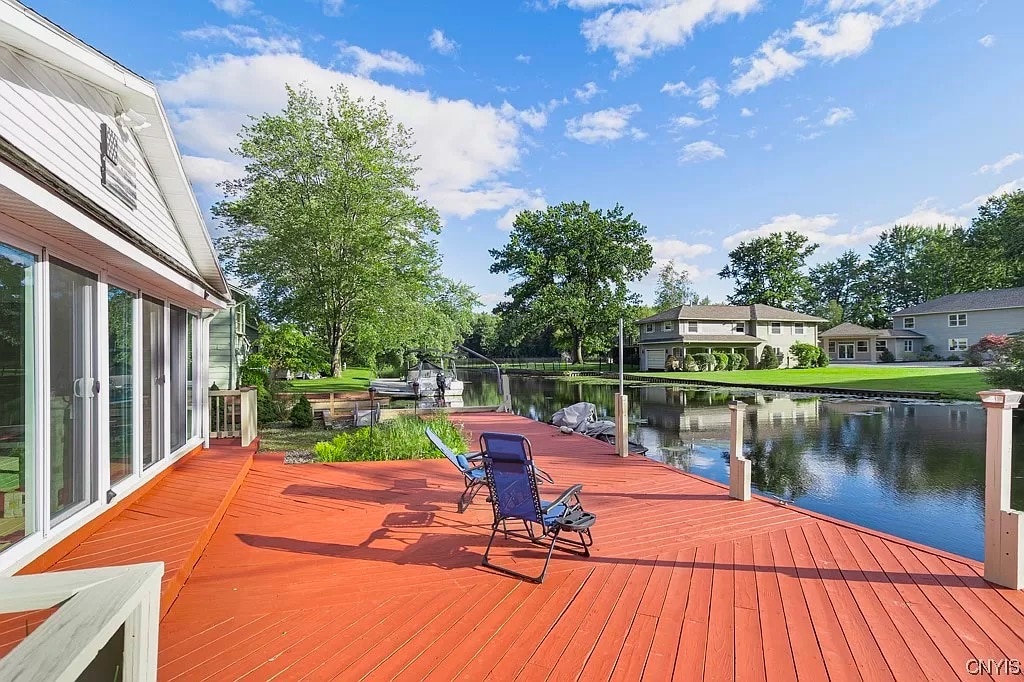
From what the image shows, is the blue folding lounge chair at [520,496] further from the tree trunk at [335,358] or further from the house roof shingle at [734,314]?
the house roof shingle at [734,314]

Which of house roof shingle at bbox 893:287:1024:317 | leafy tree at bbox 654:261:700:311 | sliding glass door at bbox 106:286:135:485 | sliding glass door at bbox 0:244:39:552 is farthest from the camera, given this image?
leafy tree at bbox 654:261:700:311

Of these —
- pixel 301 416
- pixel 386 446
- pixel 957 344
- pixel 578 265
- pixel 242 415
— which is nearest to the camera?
pixel 242 415

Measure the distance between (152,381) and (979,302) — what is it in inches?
1977

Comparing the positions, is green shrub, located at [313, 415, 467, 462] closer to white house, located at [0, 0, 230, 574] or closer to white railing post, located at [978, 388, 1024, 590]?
white house, located at [0, 0, 230, 574]

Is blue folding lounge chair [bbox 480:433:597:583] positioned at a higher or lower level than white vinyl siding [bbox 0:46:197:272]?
lower

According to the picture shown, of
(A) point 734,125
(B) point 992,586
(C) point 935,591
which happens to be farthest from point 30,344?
(A) point 734,125

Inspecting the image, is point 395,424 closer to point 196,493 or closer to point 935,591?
point 196,493

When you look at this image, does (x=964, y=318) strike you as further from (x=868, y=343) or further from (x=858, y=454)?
(x=858, y=454)

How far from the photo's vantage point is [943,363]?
3728cm

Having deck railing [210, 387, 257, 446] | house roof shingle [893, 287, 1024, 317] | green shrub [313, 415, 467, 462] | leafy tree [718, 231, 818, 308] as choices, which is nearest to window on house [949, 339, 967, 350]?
house roof shingle [893, 287, 1024, 317]

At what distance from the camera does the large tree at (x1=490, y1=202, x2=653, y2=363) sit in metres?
39.8
